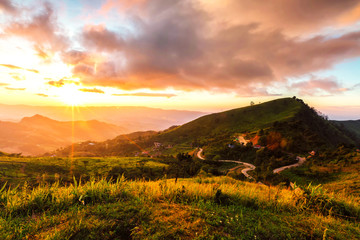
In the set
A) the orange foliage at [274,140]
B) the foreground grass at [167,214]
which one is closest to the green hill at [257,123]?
the orange foliage at [274,140]

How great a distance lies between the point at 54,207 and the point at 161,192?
114 inches

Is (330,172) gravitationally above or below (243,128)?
below

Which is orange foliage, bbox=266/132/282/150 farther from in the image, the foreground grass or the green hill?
the foreground grass

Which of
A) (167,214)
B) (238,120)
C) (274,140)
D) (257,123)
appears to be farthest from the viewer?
(238,120)

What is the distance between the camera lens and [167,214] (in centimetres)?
410

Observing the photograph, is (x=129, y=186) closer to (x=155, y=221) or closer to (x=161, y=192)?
(x=161, y=192)

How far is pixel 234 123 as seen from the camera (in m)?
180

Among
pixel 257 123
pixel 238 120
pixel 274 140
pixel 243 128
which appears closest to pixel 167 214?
pixel 274 140

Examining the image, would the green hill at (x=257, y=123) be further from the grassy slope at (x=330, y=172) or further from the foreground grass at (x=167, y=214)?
the foreground grass at (x=167, y=214)

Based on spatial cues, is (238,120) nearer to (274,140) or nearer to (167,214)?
(274,140)

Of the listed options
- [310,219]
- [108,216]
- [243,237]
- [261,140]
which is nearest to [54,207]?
[108,216]

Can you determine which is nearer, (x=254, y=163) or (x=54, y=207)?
(x=54, y=207)

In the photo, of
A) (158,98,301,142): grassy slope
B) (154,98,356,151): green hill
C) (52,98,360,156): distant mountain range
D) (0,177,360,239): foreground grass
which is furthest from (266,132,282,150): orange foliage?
(0,177,360,239): foreground grass

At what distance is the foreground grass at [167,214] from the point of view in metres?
3.38
